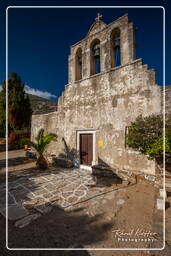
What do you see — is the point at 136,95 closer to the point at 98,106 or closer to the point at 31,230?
the point at 98,106

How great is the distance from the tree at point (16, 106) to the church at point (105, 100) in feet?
42.8

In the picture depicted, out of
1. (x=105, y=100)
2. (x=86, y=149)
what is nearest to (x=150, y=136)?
(x=105, y=100)

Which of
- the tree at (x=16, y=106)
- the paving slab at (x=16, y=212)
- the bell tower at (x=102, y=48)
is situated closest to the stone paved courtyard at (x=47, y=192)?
the paving slab at (x=16, y=212)

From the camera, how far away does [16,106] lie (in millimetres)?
20078

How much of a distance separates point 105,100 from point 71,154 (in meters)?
4.36

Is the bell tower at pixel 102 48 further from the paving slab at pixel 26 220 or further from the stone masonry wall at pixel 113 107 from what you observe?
the paving slab at pixel 26 220

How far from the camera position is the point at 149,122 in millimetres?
5047

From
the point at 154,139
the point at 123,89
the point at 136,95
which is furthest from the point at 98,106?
the point at 154,139

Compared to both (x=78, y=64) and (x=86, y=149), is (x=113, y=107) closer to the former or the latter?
(x=86, y=149)

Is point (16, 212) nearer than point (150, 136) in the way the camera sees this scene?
Yes

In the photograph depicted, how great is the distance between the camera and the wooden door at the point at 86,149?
26.4 ft

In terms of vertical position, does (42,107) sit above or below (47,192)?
above

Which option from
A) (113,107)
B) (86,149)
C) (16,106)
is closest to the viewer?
(113,107)

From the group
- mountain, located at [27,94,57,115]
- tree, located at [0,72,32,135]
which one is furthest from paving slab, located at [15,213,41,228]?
tree, located at [0,72,32,135]
